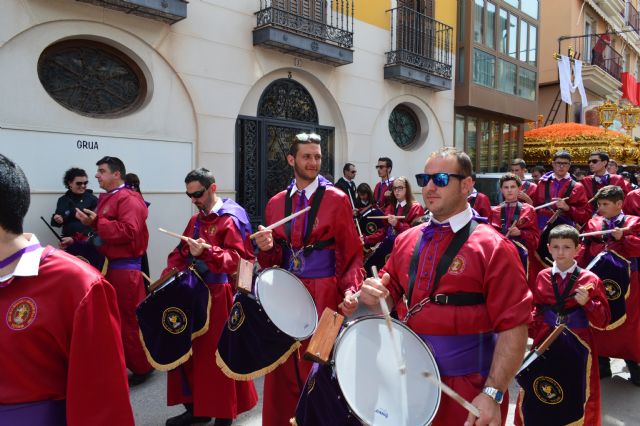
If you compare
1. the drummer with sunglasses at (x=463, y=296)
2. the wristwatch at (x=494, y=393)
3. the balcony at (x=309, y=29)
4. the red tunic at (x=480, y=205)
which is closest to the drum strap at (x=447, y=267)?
the drummer with sunglasses at (x=463, y=296)

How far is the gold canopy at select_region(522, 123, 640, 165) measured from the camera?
53.5 ft

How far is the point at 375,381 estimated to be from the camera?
6.78ft

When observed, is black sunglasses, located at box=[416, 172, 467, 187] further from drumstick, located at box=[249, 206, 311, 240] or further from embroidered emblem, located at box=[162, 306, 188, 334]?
embroidered emblem, located at box=[162, 306, 188, 334]

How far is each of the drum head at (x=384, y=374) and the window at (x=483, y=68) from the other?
13.1 metres

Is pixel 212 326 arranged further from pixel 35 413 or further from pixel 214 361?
pixel 35 413

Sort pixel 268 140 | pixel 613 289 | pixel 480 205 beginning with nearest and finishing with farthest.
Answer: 1. pixel 613 289
2. pixel 480 205
3. pixel 268 140

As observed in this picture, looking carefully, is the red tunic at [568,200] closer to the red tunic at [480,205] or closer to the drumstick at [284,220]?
the red tunic at [480,205]

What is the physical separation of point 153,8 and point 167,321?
514 cm

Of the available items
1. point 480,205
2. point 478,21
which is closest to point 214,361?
point 480,205

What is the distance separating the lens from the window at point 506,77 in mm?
15055

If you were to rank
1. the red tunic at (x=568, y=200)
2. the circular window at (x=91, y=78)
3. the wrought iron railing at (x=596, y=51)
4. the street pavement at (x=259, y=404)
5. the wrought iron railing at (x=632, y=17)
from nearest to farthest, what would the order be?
the street pavement at (x=259, y=404)
the circular window at (x=91, y=78)
the red tunic at (x=568, y=200)
the wrought iron railing at (x=596, y=51)
the wrought iron railing at (x=632, y=17)

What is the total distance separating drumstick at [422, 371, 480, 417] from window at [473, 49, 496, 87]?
1328 centimetres

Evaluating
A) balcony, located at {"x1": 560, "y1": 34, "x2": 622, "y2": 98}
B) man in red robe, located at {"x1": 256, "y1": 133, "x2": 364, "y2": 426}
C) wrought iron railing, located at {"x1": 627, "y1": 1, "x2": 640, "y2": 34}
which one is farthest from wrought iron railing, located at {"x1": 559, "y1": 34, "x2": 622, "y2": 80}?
man in red robe, located at {"x1": 256, "y1": 133, "x2": 364, "y2": 426}

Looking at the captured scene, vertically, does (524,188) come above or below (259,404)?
above
